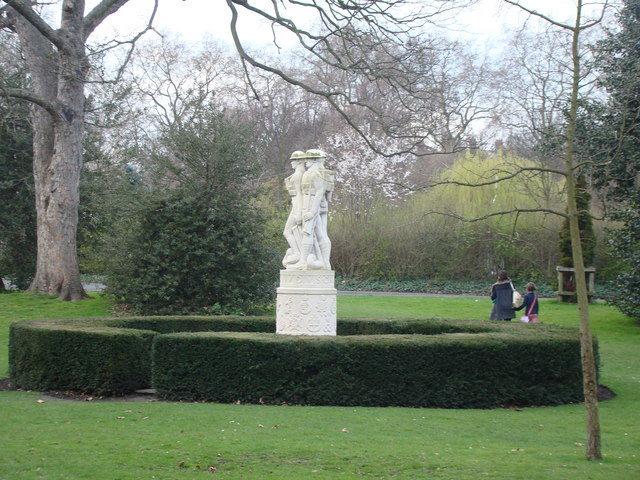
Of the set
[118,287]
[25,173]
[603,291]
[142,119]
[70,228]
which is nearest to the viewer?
[118,287]

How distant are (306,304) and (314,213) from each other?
1.58 meters

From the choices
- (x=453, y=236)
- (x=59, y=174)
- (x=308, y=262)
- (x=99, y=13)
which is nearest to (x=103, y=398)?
(x=308, y=262)

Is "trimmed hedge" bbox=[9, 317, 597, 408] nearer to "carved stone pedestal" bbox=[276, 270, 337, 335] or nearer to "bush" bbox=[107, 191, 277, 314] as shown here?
"carved stone pedestal" bbox=[276, 270, 337, 335]

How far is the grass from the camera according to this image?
5879mm

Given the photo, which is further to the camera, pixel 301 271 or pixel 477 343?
pixel 301 271

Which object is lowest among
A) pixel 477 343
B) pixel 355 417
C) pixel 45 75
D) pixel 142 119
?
pixel 355 417

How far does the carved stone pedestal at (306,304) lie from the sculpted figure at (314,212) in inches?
8.1

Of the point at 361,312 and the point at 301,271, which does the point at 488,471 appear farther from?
the point at 361,312

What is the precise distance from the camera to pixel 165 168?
18391 mm

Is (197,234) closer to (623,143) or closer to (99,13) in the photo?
(99,13)

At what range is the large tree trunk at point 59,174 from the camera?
63.7 ft

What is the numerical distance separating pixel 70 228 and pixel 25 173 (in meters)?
4.75

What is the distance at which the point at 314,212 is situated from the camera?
39.9ft

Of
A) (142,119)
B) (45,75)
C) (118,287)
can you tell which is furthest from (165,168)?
(142,119)
